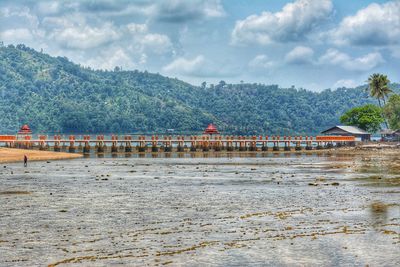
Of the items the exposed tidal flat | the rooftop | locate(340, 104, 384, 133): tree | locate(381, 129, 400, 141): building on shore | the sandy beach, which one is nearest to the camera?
the exposed tidal flat

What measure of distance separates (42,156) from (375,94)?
99.9 m

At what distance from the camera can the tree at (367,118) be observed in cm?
16705

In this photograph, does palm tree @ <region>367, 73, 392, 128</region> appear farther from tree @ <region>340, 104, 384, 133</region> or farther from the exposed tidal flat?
the exposed tidal flat

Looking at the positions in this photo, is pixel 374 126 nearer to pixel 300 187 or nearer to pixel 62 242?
pixel 300 187

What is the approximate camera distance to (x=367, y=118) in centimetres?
16688

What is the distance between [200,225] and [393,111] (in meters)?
140

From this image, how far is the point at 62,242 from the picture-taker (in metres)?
22.4

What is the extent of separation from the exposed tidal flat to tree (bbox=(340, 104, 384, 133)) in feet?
410

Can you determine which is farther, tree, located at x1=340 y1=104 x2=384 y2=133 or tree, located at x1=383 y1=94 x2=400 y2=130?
tree, located at x1=340 y1=104 x2=384 y2=133

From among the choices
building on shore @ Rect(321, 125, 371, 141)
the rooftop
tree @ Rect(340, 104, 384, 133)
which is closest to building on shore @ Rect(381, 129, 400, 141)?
tree @ Rect(340, 104, 384, 133)

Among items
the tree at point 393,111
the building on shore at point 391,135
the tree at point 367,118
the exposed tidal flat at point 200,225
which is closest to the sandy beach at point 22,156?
the exposed tidal flat at point 200,225

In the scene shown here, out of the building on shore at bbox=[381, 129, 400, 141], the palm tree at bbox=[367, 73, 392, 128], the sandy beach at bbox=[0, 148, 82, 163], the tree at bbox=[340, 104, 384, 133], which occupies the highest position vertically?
the palm tree at bbox=[367, 73, 392, 128]

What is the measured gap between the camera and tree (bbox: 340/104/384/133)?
167 m

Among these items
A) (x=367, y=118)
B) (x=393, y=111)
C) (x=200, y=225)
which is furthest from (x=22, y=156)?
(x=367, y=118)
